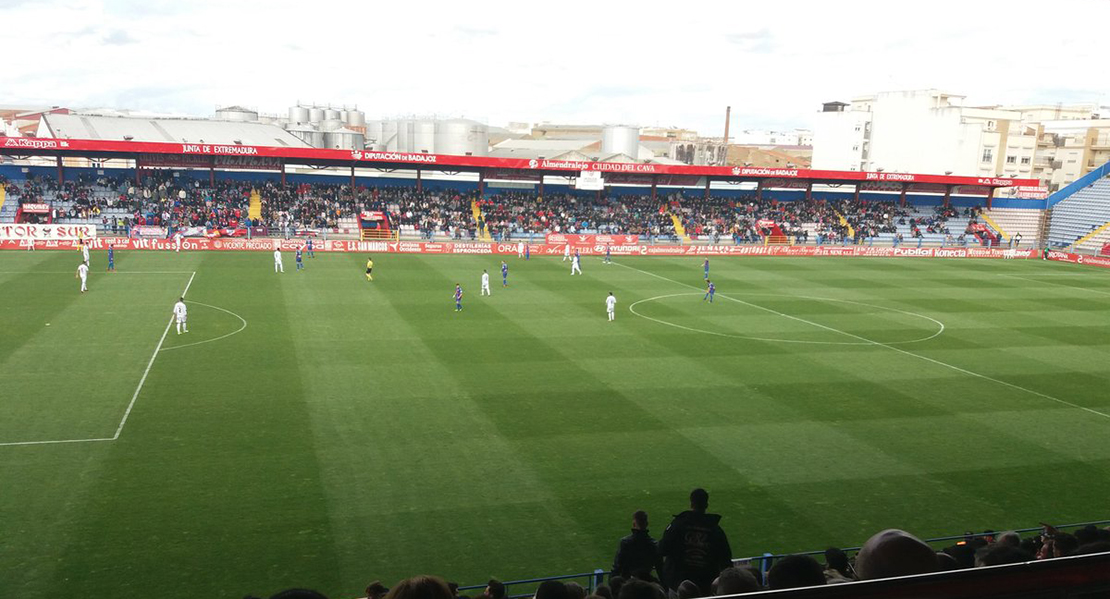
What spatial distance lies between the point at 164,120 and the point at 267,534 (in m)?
79.4

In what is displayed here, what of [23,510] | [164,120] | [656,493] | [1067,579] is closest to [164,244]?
[164,120]

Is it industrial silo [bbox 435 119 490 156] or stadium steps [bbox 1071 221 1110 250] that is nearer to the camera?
stadium steps [bbox 1071 221 1110 250]

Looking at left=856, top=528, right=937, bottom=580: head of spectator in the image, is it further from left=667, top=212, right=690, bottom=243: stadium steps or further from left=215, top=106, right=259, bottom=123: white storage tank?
left=215, top=106, right=259, bottom=123: white storage tank

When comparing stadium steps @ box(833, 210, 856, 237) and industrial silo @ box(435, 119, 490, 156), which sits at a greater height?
industrial silo @ box(435, 119, 490, 156)

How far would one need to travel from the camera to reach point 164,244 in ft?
167

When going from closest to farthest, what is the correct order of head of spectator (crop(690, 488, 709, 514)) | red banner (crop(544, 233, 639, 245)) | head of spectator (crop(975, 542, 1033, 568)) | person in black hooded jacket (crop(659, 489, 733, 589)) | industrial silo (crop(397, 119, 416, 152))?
head of spectator (crop(975, 542, 1033, 568)) → person in black hooded jacket (crop(659, 489, 733, 589)) → head of spectator (crop(690, 488, 709, 514)) → red banner (crop(544, 233, 639, 245)) → industrial silo (crop(397, 119, 416, 152))

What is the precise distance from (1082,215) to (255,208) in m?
73.6

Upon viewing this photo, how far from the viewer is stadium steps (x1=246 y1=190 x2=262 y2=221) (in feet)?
200

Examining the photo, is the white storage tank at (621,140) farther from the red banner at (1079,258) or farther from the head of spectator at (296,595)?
the head of spectator at (296,595)

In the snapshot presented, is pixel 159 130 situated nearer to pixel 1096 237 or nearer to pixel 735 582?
pixel 735 582

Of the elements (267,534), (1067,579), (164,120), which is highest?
(164,120)

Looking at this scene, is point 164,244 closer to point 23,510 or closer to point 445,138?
point 23,510

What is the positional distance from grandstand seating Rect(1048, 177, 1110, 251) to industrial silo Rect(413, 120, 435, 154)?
71082 millimetres

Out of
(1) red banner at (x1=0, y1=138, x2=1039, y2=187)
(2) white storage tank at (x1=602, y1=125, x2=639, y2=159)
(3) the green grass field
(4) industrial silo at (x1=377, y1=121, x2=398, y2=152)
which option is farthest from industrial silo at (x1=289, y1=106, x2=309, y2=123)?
(3) the green grass field
